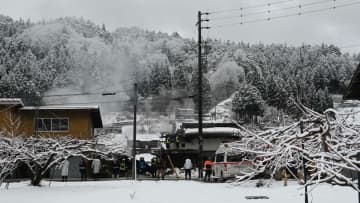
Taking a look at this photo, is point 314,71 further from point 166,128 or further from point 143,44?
point 143,44

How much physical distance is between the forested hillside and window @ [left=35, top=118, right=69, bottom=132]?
542cm

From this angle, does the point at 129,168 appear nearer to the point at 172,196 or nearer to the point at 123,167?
the point at 123,167

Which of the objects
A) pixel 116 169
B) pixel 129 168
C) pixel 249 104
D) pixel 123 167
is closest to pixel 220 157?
pixel 116 169

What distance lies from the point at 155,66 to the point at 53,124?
46373 mm

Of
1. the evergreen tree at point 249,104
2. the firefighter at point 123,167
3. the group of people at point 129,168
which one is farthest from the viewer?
the evergreen tree at point 249,104

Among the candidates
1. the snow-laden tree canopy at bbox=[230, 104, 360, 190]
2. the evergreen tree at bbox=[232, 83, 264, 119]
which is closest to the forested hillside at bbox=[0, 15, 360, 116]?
the evergreen tree at bbox=[232, 83, 264, 119]

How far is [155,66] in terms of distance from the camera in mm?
81875

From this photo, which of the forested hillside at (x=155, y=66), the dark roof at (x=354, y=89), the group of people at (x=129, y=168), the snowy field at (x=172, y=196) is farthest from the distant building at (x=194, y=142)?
the dark roof at (x=354, y=89)

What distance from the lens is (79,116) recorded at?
120 ft

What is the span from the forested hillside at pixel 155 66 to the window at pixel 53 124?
5423 millimetres

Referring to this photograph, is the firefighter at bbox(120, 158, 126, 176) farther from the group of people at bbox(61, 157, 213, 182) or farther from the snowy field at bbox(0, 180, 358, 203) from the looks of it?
the snowy field at bbox(0, 180, 358, 203)

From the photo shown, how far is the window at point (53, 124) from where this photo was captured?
119ft

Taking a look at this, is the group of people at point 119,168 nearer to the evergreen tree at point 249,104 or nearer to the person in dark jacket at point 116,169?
the person in dark jacket at point 116,169

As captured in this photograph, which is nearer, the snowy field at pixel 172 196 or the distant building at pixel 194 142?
the snowy field at pixel 172 196
